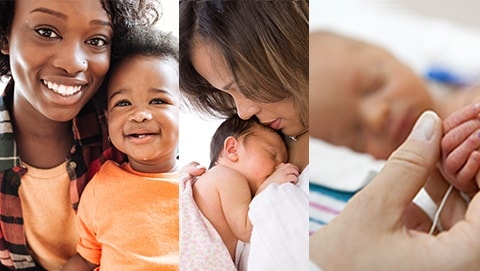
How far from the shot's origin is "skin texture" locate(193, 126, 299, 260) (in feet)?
5.77

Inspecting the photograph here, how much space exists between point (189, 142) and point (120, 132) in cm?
20

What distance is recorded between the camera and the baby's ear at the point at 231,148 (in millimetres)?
1782

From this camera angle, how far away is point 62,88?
72.5 inches

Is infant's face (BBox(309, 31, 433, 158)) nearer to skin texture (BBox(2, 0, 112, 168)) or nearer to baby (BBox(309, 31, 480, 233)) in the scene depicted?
baby (BBox(309, 31, 480, 233))

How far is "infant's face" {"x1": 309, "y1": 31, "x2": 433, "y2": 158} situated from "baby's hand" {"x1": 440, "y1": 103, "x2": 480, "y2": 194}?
0.08m

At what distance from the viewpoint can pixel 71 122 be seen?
1.88 metres

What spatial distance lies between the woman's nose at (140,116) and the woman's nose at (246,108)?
0.82 feet

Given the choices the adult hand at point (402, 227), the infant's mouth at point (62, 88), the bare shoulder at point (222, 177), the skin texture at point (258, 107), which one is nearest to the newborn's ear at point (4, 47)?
the infant's mouth at point (62, 88)

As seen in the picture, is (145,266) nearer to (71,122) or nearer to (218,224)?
(218,224)

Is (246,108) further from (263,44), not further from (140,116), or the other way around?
(140,116)

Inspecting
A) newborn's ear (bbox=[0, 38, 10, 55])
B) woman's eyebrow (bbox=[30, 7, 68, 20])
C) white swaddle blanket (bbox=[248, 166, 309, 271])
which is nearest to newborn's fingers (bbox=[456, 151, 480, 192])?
white swaddle blanket (bbox=[248, 166, 309, 271])

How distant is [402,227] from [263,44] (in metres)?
0.59

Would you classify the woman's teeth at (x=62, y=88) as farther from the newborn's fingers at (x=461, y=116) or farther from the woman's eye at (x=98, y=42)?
the newborn's fingers at (x=461, y=116)

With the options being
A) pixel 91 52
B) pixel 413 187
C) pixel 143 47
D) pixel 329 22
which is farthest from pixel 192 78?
pixel 413 187
